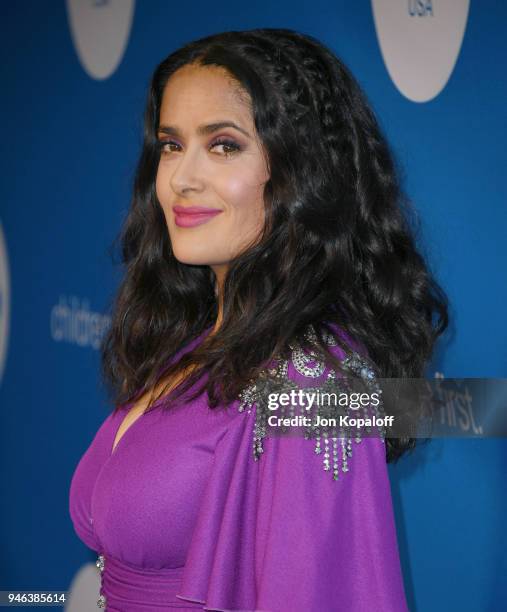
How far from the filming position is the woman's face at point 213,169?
136 centimetres

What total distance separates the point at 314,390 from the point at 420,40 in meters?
0.77

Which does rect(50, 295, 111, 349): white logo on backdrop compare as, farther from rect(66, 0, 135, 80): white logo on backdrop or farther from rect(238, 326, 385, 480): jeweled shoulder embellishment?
rect(238, 326, 385, 480): jeweled shoulder embellishment

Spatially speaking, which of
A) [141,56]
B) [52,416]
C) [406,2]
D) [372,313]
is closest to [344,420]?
[372,313]

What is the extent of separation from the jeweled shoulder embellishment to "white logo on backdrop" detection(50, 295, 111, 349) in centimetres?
125

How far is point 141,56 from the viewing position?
7.73 feet

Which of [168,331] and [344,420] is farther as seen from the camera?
[168,331]

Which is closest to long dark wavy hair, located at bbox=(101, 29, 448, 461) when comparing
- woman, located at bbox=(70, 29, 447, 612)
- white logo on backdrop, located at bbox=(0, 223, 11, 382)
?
woman, located at bbox=(70, 29, 447, 612)

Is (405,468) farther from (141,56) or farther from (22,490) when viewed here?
(22,490)

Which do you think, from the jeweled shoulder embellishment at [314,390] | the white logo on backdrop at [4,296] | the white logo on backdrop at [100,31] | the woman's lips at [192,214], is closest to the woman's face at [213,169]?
the woman's lips at [192,214]

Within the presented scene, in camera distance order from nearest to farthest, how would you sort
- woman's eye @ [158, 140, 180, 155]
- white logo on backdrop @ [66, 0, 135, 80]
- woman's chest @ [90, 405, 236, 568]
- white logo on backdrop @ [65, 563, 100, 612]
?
1. woman's chest @ [90, 405, 236, 568]
2. woman's eye @ [158, 140, 180, 155]
3. white logo on backdrop @ [66, 0, 135, 80]
4. white logo on backdrop @ [65, 563, 100, 612]

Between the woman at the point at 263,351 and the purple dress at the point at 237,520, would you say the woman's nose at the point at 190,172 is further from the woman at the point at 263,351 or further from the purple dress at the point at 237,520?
the purple dress at the point at 237,520

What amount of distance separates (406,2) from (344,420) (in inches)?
33.7

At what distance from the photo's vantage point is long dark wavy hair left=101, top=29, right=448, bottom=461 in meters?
1.31

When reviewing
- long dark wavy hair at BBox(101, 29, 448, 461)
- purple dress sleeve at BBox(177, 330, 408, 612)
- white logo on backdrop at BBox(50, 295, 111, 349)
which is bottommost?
purple dress sleeve at BBox(177, 330, 408, 612)
